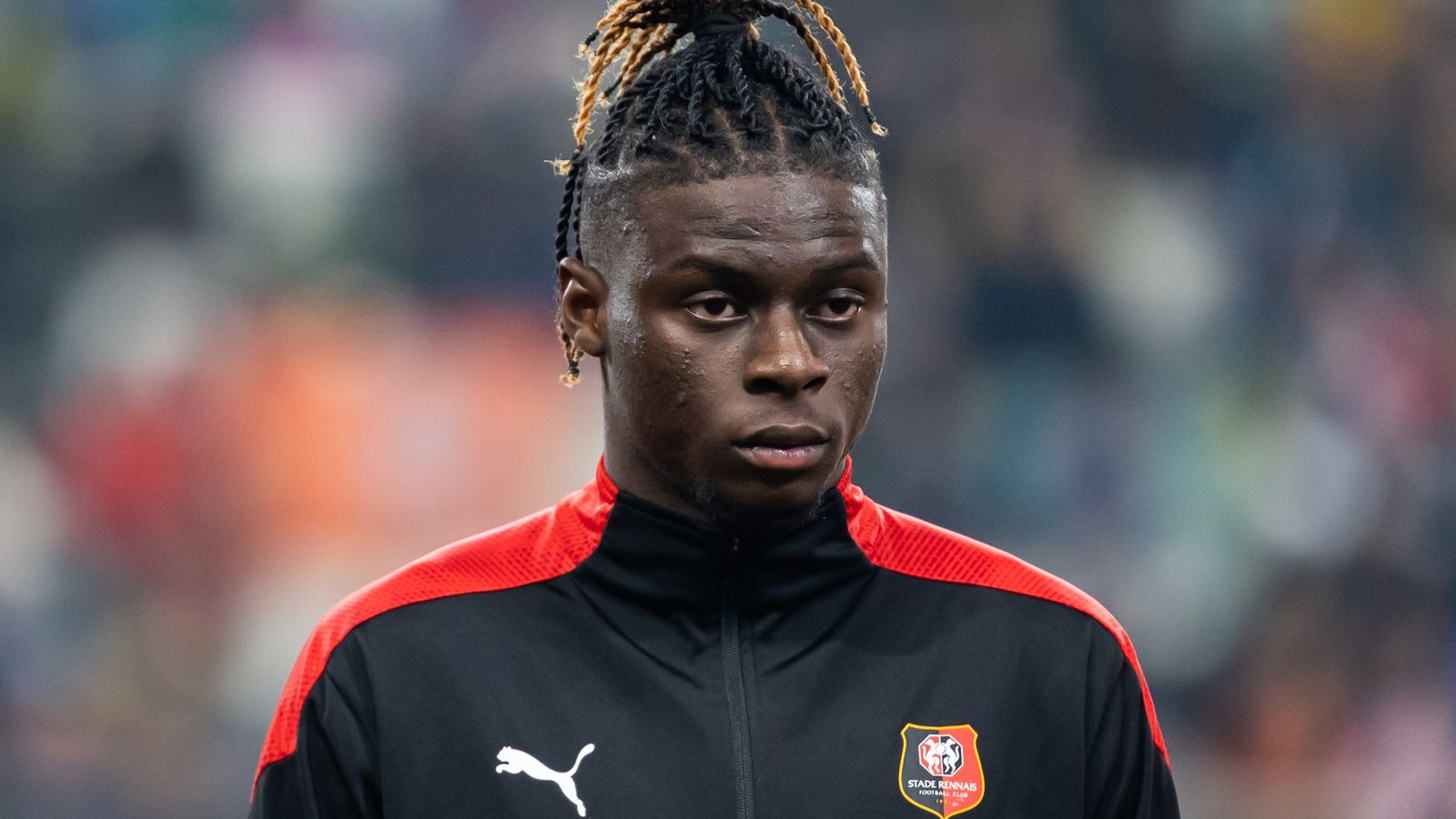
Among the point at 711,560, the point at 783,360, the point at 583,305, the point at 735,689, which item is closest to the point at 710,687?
the point at 735,689

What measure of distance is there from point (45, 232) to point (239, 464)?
1.15 metres

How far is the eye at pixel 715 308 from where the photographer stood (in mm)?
2070

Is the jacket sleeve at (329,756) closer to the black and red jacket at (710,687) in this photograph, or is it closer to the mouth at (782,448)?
the black and red jacket at (710,687)

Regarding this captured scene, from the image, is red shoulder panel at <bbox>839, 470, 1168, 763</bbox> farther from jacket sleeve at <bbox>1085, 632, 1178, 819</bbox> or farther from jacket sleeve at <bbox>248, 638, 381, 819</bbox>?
jacket sleeve at <bbox>248, 638, 381, 819</bbox>

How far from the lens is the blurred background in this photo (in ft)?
19.8

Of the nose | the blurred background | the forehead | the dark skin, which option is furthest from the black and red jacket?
the blurred background

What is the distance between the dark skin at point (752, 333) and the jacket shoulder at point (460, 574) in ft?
0.61

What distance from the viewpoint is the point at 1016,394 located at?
659cm

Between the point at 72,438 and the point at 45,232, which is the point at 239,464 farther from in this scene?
the point at 45,232

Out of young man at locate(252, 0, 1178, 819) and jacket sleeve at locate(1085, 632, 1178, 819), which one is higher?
young man at locate(252, 0, 1178, 819)

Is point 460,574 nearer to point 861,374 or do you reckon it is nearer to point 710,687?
point 710,687

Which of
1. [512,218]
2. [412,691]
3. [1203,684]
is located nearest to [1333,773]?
[1203,684]

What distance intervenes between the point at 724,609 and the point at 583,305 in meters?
0.42

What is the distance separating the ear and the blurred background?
3853 mm
